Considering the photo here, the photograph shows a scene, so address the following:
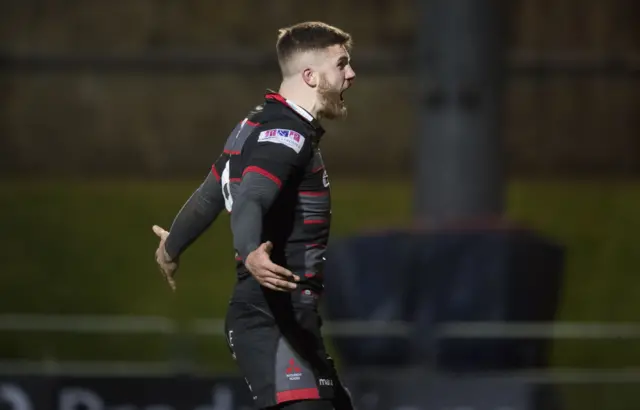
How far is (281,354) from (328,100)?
83 centimetres

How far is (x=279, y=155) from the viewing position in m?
4.11

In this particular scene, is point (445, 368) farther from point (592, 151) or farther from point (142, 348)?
point (592, 151)

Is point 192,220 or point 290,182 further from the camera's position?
point 192,220

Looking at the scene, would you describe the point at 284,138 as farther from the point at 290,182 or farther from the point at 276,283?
the point at 276,283

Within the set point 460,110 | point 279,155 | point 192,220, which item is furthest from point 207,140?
point 279,155

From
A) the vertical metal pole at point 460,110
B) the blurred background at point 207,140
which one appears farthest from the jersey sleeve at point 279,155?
the blurred background at point 207,140

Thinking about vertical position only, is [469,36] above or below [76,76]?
below

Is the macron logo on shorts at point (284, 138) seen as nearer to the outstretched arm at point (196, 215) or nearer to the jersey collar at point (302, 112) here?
the jersey collar at point (302, 112)

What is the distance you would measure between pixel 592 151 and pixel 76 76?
7.51 m

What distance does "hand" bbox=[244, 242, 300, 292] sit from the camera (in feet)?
12.8

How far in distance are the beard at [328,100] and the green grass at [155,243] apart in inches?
376

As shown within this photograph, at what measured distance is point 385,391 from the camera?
785 centimetres

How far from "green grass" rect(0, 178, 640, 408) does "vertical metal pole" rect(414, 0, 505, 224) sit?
4.08 m

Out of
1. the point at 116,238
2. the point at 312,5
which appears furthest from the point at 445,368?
the point at 312,5
